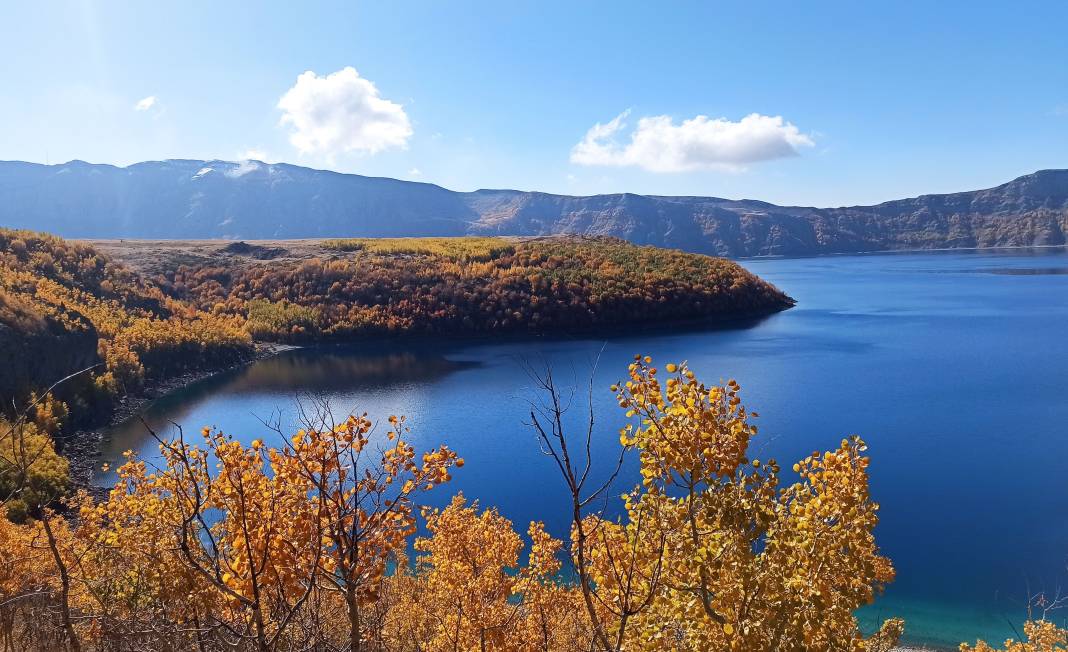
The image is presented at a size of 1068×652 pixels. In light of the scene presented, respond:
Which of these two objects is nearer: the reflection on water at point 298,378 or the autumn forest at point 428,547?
the autumn forest at point 428,547

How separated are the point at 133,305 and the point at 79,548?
5465 cm

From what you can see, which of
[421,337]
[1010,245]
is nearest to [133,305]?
[421,337]

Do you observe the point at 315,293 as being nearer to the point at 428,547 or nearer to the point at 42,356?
the point at 42,356

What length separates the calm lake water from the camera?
19594mm

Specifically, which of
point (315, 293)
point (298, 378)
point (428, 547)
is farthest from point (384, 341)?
point (428, 547)

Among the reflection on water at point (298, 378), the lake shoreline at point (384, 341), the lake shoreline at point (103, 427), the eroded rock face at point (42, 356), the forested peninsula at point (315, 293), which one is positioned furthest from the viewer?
the forested peninsula at point (315, 293)

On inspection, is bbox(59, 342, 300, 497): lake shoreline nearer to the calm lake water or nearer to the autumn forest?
the autumn forest

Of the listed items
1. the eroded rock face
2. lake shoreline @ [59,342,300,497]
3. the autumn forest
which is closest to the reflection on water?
lake shoreline @ [59,342,300,497]

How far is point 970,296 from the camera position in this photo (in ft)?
258

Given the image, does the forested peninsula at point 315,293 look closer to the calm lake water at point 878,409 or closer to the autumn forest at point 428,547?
the calm lake water at point 878,409

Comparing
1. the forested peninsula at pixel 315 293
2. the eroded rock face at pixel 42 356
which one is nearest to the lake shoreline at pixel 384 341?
the forested peninsula at pixel 315 293

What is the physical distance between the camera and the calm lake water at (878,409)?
19594 mm

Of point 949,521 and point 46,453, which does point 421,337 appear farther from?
point 949,521

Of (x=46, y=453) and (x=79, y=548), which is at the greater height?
(x=79, y=548)
